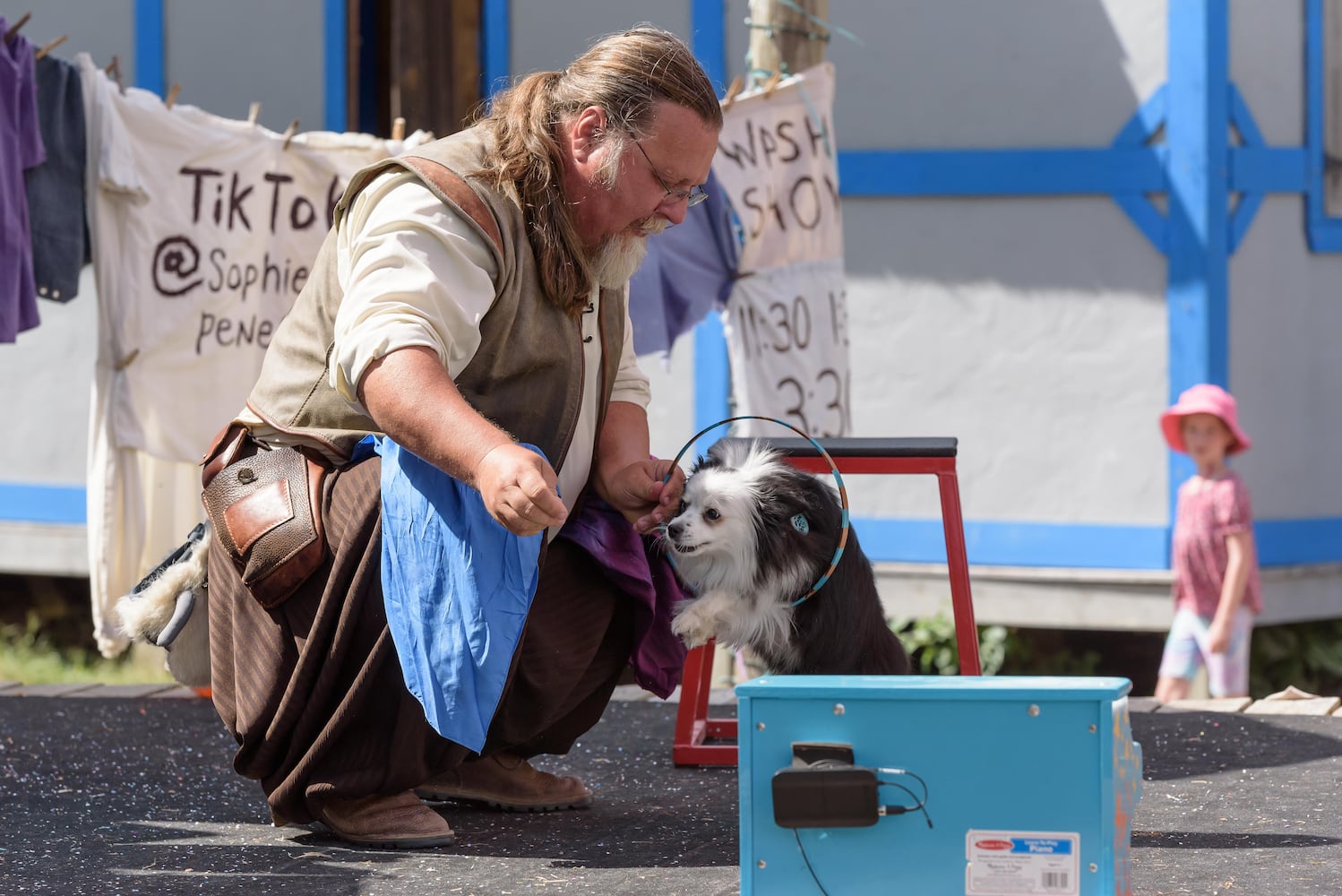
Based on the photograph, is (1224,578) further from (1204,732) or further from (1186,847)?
(1186,847)

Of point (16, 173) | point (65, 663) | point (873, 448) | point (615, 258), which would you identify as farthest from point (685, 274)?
point (65, 663)

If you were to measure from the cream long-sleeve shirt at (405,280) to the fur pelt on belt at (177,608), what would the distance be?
0.46 m

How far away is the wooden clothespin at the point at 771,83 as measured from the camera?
4.65 meters

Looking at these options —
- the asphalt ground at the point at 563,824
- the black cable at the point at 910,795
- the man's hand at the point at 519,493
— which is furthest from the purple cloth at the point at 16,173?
the black cable at the point at 910,795

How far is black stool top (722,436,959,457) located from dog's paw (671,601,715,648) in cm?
40

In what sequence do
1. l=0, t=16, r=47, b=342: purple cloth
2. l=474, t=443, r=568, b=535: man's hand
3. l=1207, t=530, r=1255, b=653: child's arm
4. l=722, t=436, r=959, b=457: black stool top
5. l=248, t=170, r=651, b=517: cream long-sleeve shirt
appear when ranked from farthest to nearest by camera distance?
l=1207, t=530, r=1255, b=653: child's arm
l=0, t=16, r=47, b=342: purple cloth
l=722, t=436, r=959, b=457: black stool top
l=248, t=170, r=651, b=517: cream long-sleeve shirt
l=474, t=443, r=568, b=535: man's hand

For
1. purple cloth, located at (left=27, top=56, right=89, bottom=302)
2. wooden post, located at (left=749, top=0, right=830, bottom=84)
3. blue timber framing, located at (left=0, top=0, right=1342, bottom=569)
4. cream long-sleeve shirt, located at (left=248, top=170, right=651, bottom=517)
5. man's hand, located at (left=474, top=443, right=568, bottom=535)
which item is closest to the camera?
man's hand, located at (left=474, top=443, right=568, bottom=535)

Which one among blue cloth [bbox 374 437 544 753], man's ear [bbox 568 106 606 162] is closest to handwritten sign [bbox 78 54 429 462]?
man's ear [bbox 568 106 606 162]

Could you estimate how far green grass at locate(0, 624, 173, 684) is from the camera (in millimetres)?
6309

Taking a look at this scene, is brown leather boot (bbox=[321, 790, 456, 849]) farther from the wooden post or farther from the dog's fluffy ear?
the wooden post

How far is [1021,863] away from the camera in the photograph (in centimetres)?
185

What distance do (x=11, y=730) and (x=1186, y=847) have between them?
2696 millimetres

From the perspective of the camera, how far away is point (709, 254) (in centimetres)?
469

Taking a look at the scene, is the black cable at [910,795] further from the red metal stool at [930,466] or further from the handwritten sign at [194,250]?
the handwritten sign at [194,250]
